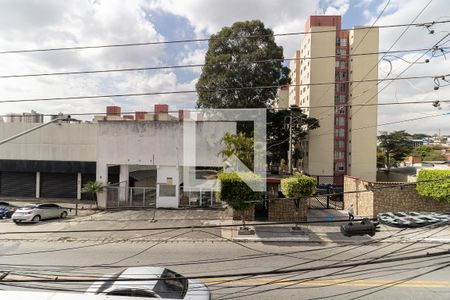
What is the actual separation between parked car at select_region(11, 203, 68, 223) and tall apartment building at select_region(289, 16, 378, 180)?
114ft

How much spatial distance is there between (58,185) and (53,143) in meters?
3.76

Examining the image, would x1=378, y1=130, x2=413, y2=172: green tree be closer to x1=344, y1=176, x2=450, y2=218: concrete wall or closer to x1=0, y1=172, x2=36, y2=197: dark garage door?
x1=344, y1=176, x2=450, y2=218: concrete wall

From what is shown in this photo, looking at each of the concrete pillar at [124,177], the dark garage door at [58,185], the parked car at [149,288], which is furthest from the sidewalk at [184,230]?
the dark garage door at [58,185]

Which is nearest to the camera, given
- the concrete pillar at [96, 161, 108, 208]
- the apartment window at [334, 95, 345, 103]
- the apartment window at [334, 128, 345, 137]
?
the concrete pillar at [96, 161, 108, 208]

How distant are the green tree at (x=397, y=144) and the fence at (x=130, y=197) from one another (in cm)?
4013

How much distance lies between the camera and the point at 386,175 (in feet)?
152

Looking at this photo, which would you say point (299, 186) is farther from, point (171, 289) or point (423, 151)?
point (423, 151)

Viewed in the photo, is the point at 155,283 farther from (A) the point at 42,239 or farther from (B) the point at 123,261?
(A) the point at 42,239

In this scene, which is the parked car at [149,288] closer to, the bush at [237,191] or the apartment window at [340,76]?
the bush at [237,191]

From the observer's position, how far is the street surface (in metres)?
8.64

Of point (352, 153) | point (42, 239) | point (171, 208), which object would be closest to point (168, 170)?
point (171, 208)

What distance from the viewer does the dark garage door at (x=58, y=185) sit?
2555 centimetres

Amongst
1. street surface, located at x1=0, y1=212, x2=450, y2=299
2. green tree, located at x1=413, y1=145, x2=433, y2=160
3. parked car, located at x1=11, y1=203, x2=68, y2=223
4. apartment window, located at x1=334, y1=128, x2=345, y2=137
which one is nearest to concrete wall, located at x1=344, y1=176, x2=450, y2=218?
street surface, located at x1=0, y1=212, x2=450, y2=299

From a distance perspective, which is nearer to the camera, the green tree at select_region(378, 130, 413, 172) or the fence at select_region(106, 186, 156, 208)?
the fence at select_region(106, 186, 156, 208)
